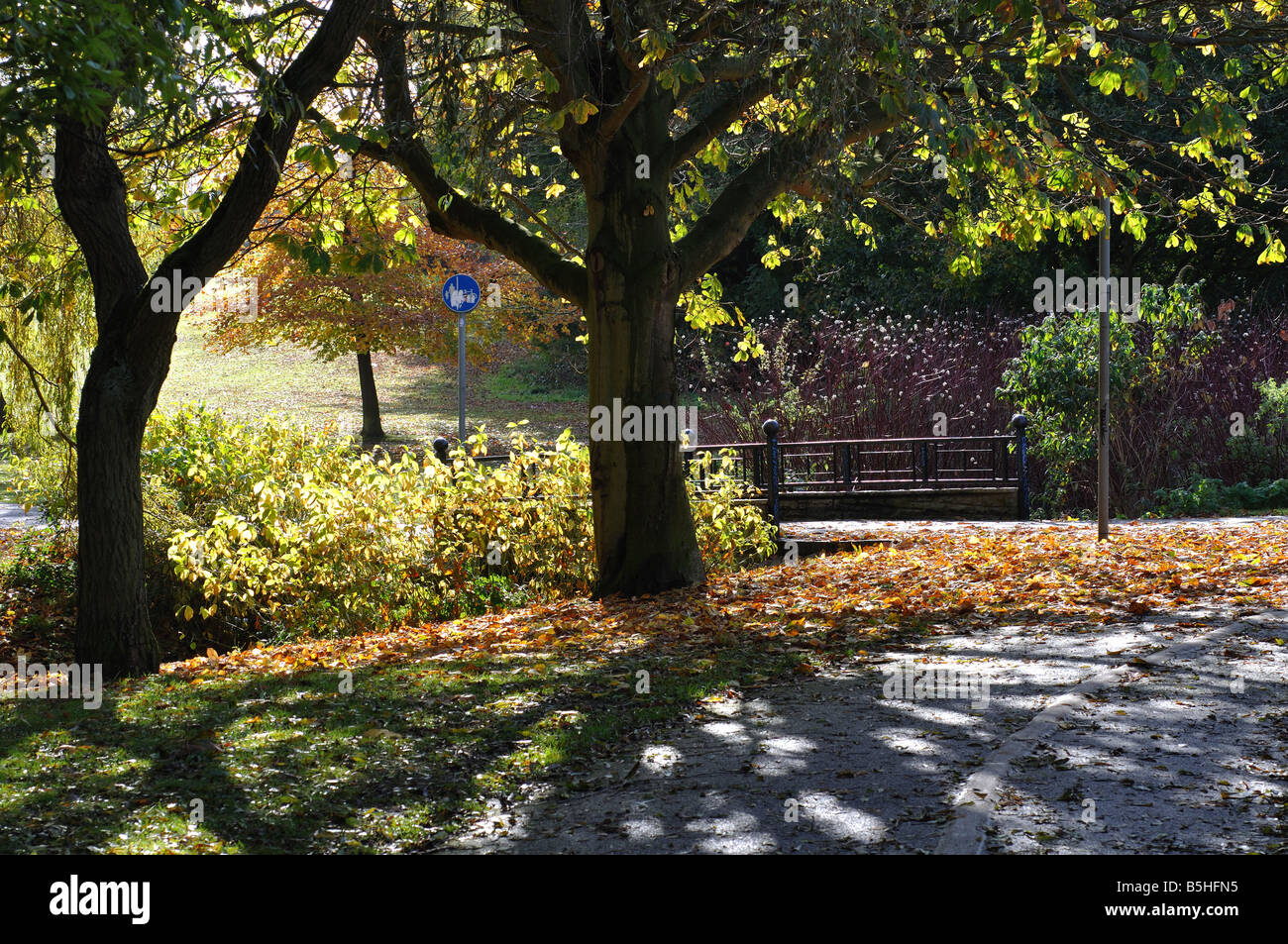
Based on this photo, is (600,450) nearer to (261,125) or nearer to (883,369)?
(261,125)

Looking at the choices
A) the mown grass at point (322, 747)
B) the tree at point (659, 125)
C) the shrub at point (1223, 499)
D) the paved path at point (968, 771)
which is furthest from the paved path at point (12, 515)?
the shrub at point (1223, 499)

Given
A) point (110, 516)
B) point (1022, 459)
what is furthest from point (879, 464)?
point (110, 516)

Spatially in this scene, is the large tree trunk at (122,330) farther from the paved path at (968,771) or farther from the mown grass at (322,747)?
the paved path at (968,771)

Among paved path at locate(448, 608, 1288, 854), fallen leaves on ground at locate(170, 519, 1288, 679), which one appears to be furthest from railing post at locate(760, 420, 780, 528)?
paved path at locate(448, 608, 1288, 854)

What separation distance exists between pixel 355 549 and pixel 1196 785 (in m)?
8.67

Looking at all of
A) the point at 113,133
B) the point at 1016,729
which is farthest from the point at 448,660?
the point at 113,133

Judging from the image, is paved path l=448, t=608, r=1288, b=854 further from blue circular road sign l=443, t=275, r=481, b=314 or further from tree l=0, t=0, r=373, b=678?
blue circular road sign l=443, t=275, r=481, b=314

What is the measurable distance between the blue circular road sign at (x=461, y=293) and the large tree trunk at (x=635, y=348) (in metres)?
5.34

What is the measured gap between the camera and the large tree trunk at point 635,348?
1102 centimetres

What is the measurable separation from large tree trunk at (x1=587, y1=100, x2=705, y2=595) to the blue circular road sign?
5.34 m

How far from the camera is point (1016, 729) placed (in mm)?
6047

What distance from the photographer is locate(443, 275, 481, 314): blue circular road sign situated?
16.2 metres

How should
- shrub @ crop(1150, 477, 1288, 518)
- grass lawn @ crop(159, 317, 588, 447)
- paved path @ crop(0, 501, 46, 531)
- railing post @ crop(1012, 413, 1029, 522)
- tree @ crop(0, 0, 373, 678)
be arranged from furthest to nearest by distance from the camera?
grass lawn @ crop(159, 317, 588, 447) < paved path @ crop(0, 501, 46, 531) < railing post @ crop(1012, 413, 1029, 522) < shrub @ crop(1150, 477, 1288, 518) < tree @ crop(0, 0, 373, 678)

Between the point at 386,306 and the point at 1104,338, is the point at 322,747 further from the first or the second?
the point at 386,306
